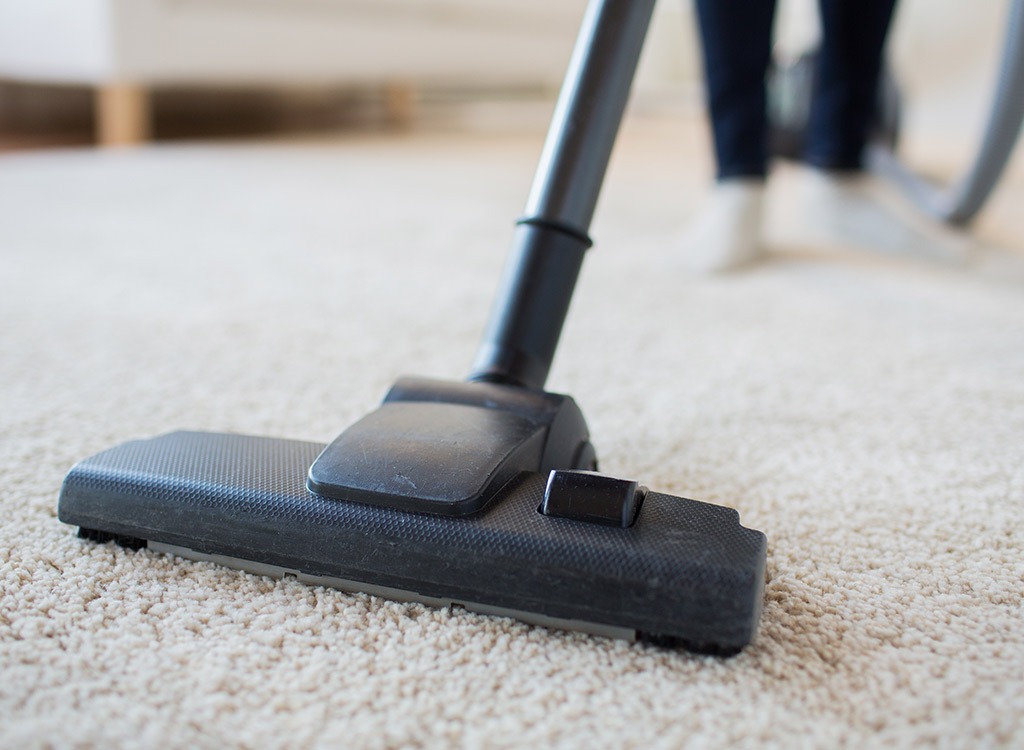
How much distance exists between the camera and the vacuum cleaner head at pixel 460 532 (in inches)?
15.6

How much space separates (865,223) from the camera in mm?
1416

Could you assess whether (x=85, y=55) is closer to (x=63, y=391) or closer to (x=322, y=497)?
(x=63, y=391)

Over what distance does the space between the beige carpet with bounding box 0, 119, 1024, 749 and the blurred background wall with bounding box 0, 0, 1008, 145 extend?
2.59 ft

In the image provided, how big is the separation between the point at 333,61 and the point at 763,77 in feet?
5.68

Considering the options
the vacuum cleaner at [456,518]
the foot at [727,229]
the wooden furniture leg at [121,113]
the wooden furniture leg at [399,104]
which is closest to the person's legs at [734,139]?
the foot at [727,229]

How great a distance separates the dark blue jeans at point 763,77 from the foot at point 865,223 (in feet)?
0.11

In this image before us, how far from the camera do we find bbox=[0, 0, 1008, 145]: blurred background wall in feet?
7.23

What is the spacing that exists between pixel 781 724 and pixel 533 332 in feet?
0.94

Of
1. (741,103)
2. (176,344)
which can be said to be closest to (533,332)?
(176,344)

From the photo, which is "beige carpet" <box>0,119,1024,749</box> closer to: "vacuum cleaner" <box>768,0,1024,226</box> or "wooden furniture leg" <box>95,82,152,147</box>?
"vacuum cleaner" <box>768,0,1024,226</box>

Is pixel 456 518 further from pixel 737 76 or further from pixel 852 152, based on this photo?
pixel 852 152

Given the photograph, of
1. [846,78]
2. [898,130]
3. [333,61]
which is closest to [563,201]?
[846,78]

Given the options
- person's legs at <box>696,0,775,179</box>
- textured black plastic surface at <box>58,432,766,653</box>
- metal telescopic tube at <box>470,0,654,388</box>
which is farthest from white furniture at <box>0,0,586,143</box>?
textured black plastic surface at <box>58,432,766,653</box>

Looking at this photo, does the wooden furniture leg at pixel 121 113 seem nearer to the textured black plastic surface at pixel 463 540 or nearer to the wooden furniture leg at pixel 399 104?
the wooden furniture leg at pixel 399 104
